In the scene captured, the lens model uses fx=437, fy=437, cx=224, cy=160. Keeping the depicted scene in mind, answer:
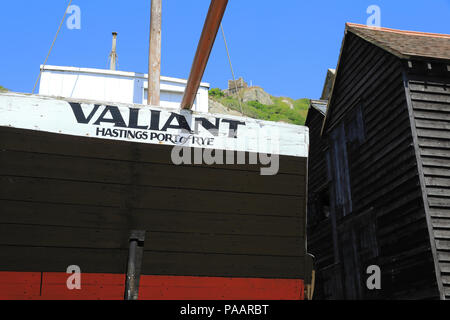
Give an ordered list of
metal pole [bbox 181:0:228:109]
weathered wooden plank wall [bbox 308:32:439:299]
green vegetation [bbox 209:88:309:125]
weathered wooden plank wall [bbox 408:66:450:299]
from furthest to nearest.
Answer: green vegetation [bbox 209:88:309:125]
weathered wooden plank wall [bbox 308:32:439:299]
weathered wooden plank wall [bbox 408:66:450:299]
metal pole [bbox 181:0:228:109]

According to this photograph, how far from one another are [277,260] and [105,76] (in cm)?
365

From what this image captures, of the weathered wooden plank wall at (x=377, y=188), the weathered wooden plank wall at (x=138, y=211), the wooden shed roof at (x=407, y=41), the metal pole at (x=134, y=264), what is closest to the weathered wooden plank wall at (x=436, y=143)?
the weathered wooden plank wall at (x=377, y=188)

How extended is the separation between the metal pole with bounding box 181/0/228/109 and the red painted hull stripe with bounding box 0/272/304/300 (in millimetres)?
1830

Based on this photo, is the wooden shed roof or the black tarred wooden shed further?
the wooden shed roof

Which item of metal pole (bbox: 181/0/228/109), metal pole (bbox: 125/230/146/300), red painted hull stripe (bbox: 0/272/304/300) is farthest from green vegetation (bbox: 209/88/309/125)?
metal pole (bbox: 125/230/146/300)

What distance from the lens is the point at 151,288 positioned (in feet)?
13.5

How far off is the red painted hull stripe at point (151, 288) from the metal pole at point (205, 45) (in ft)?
6.00

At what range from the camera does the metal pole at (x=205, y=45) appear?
4.07 m

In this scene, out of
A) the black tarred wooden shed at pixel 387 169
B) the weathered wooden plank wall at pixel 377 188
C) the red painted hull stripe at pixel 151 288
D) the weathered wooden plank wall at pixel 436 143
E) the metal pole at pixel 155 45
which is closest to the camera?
the red painted hull stripe at pixel 151 288

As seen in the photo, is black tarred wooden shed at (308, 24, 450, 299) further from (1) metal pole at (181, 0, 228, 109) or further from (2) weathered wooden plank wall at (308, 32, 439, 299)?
(1) metal pole at (181, 0, 228, 109)

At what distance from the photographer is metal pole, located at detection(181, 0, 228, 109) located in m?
4.07

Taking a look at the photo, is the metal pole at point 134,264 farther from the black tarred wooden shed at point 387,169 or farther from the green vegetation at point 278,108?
the green vegetation at point 278,108

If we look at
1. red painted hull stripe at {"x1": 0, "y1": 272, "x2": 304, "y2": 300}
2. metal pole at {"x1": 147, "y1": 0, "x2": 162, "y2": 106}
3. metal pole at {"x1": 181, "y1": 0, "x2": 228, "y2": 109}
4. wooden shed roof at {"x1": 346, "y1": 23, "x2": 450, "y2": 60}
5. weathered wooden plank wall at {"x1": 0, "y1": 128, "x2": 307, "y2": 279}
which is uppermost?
wooden shed roof at {"x1": 346, "y1": 23, "x2": 450, "y2": 60}
